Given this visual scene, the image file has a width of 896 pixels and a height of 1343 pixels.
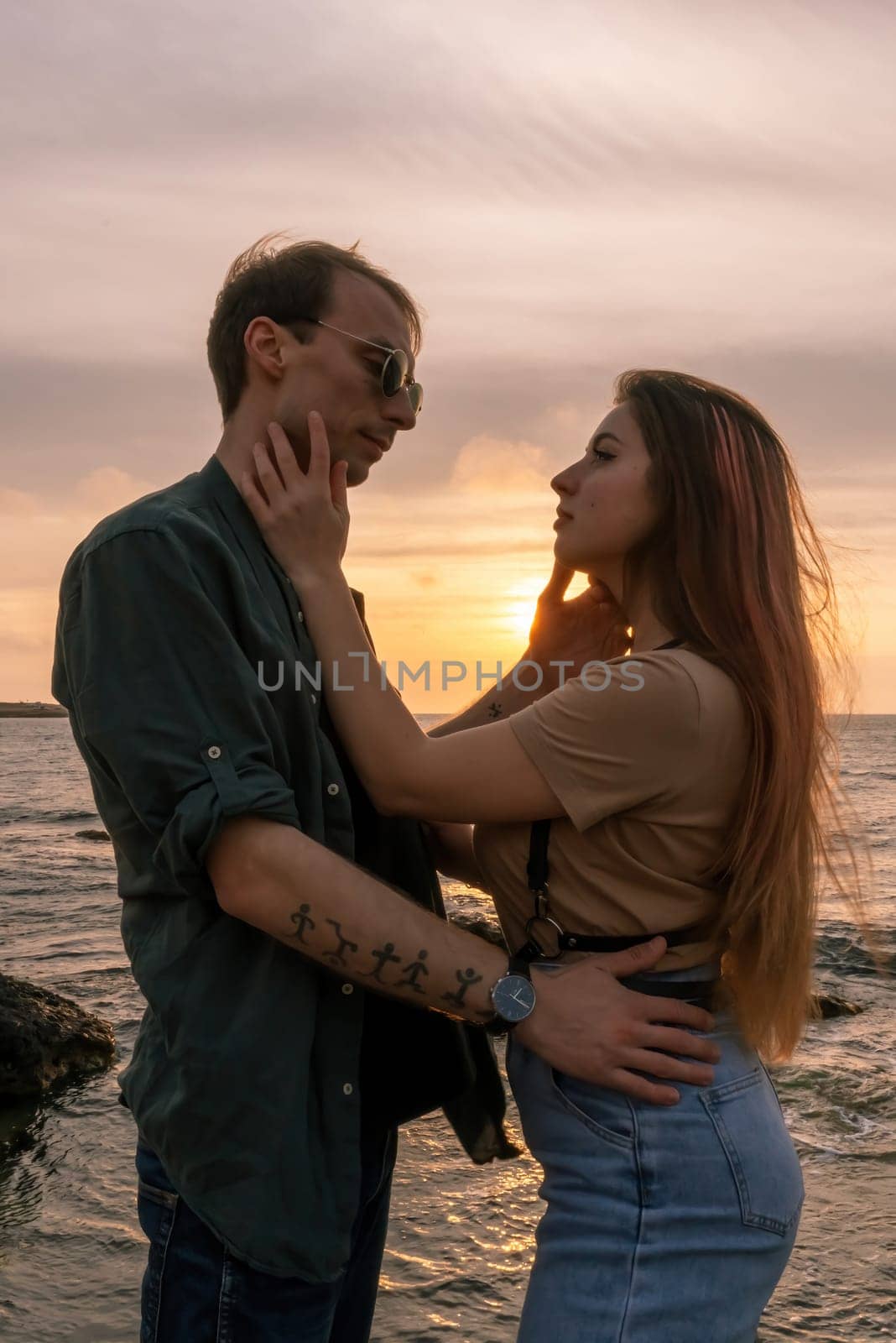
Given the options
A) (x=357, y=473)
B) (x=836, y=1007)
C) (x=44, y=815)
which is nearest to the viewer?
(x=357, y=473)

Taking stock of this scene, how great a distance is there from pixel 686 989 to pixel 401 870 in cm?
75

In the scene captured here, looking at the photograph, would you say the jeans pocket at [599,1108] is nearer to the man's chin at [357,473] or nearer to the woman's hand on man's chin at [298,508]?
the woman's hand on man's chin at [298,508]

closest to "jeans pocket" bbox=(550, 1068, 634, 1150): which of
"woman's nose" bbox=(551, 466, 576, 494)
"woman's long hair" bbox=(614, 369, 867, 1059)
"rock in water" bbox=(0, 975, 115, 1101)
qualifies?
"woman's long hair" bbox=(614, 369, 867, 1059)

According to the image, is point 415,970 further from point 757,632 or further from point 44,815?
point 44,815

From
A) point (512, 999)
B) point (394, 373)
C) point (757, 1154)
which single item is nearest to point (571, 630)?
point (394, 373)

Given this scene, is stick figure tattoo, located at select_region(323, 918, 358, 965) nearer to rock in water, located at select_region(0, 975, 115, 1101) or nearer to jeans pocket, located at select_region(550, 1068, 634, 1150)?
jeans pocket, located at select_region(550, 1068, 634, 1150)

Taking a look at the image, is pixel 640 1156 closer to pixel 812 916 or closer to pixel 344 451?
pixel 812 916

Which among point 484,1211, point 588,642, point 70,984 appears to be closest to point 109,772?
point 588,642

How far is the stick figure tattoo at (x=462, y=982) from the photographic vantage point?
2369 mm

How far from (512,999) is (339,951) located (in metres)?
0.38

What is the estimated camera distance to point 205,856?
2.23 m

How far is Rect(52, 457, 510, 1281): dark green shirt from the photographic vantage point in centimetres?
219

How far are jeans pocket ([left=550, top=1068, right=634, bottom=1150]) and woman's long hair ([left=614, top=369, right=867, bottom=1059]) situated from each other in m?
0.38

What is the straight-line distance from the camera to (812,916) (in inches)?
107
